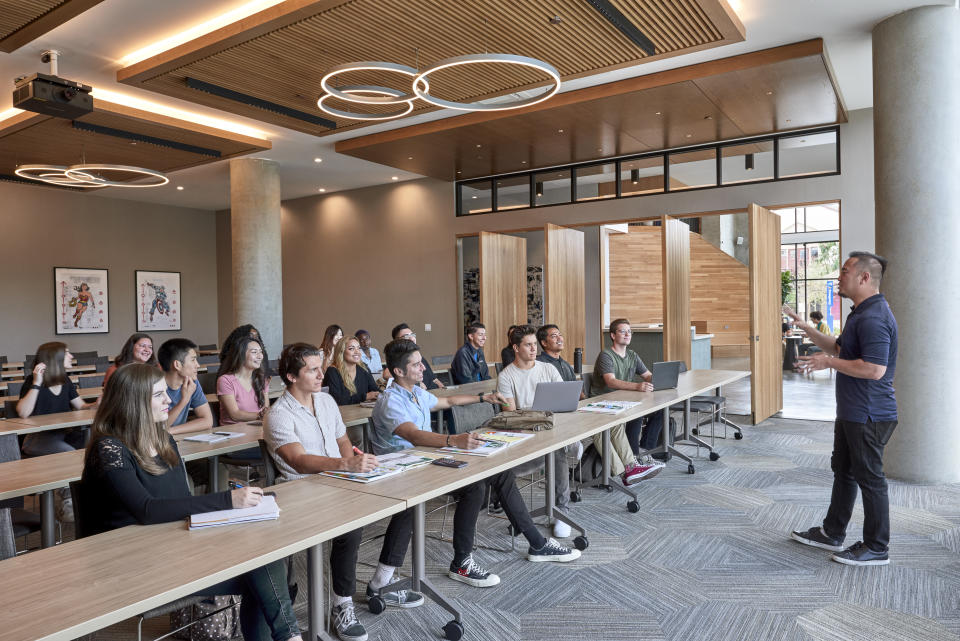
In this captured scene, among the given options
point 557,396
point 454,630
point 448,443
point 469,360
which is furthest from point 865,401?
point 469,360

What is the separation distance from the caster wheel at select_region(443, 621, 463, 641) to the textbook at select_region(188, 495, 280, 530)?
1.08 metres

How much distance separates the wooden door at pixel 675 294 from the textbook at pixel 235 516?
728 cm

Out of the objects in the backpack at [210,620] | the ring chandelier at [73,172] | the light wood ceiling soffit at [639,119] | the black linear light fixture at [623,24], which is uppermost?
the light wood ceiling soffit at [639,119]

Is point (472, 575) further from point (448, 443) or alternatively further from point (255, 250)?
point (255, 250)

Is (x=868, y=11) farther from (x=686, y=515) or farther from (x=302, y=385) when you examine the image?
(x=302, y=385)

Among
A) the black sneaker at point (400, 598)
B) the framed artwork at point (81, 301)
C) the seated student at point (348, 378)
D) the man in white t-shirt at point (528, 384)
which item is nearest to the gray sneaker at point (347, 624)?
the black sneaker at point (400, 598)

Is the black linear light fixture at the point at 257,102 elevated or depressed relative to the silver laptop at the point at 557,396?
elevated

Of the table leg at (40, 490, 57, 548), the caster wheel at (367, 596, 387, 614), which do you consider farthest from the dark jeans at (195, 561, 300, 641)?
the table leg at (40, 490, 57, 548)

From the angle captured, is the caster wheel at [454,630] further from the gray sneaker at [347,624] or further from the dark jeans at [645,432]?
the dark jeans at [645,432]

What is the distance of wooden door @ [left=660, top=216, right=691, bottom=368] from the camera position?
28.9ft

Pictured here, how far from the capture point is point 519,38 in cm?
541

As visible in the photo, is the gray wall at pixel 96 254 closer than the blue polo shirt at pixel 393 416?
No

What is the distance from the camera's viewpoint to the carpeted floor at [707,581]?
303 cm

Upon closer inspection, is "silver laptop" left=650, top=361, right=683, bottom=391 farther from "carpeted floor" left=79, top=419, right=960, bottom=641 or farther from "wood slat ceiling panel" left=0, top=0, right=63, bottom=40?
"wood slat ceiling panel" left=0, top=0, right=63, bottom=40
